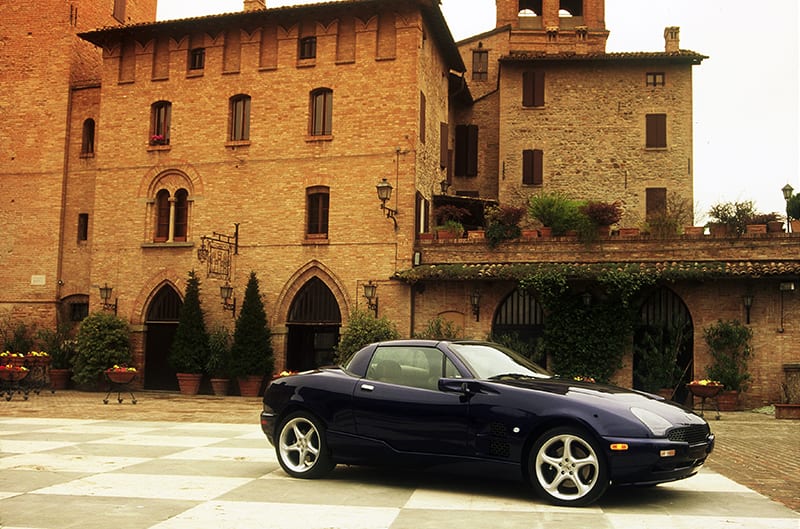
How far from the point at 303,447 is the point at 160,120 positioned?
21924 millimetres

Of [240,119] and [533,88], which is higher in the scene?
[533,88]

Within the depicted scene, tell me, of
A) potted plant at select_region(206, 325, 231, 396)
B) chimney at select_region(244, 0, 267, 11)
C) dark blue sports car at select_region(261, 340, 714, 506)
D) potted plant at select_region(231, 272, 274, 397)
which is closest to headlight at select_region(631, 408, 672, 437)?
dark blue sports car at select_region(261, 340, 714, 506)

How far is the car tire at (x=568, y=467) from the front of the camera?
7012 millimetres

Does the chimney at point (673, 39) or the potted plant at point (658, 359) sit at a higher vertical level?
the chimney at point (673, 39)

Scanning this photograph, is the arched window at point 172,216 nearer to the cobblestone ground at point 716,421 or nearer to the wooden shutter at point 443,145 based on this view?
the cobblestone ground at point 716,421

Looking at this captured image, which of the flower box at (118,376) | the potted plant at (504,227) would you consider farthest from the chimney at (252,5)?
the flower box at (118,376)

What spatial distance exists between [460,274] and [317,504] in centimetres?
1667

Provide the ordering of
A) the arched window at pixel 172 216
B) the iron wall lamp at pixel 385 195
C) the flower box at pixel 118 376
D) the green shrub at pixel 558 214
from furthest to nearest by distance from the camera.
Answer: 1. the arched window at pixel 172 216
2. the green shrub at pixel 558 214
3. the iron wall lamp at pixel 385 195
4. the flower box at pixel 118 376

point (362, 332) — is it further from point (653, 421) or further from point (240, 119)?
point (653, 421)

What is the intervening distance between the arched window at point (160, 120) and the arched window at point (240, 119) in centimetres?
238

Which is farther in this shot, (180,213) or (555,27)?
(555,27)

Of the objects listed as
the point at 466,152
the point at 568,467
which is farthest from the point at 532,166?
the point at 568,467

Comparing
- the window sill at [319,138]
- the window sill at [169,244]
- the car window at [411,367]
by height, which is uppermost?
the window sill at [319,138]

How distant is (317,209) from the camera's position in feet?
85.4
